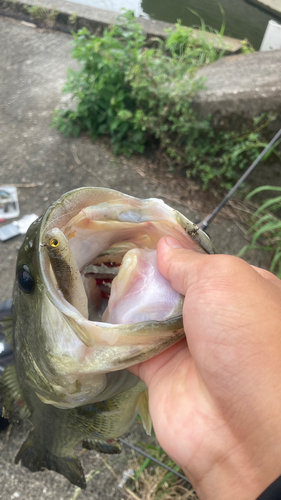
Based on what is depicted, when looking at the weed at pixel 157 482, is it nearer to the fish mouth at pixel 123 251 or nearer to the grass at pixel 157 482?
the grass at pixel 157 482

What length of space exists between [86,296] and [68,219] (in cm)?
24

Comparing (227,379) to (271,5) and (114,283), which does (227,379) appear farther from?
(271,5)

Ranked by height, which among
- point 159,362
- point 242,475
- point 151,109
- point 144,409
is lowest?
point 144,409

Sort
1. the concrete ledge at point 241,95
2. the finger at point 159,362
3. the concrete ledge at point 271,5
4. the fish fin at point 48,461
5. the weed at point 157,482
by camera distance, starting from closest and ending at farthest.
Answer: the finger at point 159,362
the fish fin at point 48,461
the weed at point 157,482
the concrete ledge at point 241,95
the concrete ledge at point 271,5

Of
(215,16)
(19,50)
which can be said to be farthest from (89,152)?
(215,16)

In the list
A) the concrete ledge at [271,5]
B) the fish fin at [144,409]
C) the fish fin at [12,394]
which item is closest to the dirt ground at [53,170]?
the fish fin at [12,394]

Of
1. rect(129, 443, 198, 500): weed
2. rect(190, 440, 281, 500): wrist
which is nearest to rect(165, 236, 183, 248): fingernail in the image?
rect(190, 440, 281, 500): wrist

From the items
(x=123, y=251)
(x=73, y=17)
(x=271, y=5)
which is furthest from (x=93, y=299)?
(x=271, y=5)

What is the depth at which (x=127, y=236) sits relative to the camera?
117cm

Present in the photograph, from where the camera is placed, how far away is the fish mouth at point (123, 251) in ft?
2.95

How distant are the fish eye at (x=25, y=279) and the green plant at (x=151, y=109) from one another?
275 cm

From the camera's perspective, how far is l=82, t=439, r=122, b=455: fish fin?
1629mm

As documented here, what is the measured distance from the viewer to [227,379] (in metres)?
0.87

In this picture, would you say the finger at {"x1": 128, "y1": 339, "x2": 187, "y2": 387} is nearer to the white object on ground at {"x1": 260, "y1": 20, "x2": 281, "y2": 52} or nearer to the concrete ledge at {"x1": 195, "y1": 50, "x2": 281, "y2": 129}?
the concrete ledge at {"x1": 195, "y1": 50, "x2": 281, "y2": 129}
